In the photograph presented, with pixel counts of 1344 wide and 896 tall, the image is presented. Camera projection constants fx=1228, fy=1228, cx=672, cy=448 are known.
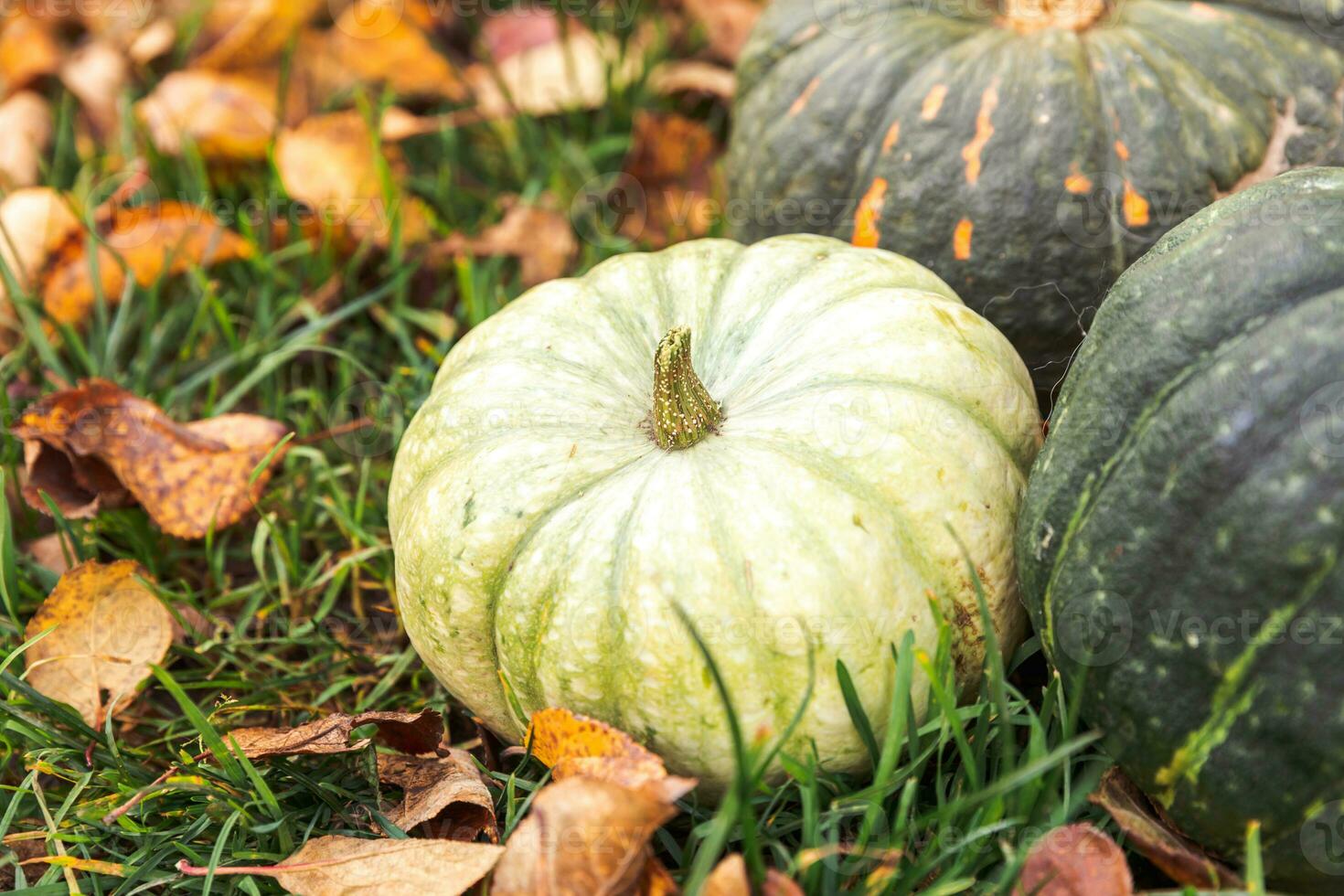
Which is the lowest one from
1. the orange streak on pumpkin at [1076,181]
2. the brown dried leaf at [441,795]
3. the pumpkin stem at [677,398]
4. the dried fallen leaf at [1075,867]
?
the brown dried leaf at [441,795]

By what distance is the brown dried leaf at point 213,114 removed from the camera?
410cm

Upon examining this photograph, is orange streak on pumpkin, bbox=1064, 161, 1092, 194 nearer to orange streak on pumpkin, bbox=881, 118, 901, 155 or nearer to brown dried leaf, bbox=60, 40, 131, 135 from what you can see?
orange streak on pumpkin, bbox=881, 118, 901, 155

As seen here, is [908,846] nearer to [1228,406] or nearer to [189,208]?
[1228,406]

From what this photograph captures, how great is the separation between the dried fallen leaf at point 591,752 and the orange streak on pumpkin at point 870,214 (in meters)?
1.45

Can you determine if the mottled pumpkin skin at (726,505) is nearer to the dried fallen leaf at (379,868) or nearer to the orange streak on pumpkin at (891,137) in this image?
the dried fallen leaf at (379,868)

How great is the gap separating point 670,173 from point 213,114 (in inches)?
61.2

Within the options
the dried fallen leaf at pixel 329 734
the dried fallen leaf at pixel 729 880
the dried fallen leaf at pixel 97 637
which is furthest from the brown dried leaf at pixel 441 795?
the dried fallen leaf at pixel 97 637

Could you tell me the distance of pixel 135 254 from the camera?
368 cm

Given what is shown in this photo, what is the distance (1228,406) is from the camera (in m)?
1.85

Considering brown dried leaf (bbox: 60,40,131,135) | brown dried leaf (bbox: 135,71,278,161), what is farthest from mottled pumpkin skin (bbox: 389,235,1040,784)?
brown dried leaf (bbox: 60,40,131,135)

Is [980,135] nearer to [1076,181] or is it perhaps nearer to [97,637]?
[1076,181]

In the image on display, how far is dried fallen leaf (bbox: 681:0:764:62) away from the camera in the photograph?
4555 mm

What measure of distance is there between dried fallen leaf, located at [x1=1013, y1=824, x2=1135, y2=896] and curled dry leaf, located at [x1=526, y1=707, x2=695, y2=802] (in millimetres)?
553

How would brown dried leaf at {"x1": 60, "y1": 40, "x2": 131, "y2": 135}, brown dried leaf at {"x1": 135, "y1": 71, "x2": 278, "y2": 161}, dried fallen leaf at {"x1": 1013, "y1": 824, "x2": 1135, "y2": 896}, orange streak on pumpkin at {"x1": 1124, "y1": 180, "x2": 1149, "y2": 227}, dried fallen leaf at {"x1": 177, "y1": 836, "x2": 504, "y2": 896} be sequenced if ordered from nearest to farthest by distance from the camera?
1. dried fallen leaf at {"x1": 1013, "y1": 824, "x2": 1135, "y2": 896}
2. dried fallen leaf at {"x1": 177, "y1": 836, "x2": 504, "y2": 896}
3. orange streak on pumpkin at {"x1": 1124, "y1": 180, "x2": 1149, "y2": 227}
4. brown dried leaf at {"x1": 135, "y1": 71, "x2": 278, "y2": 161}
5. brown dried leaf at {"x1": 60, "y1": 40, "x2": 131, "y2": 135}
